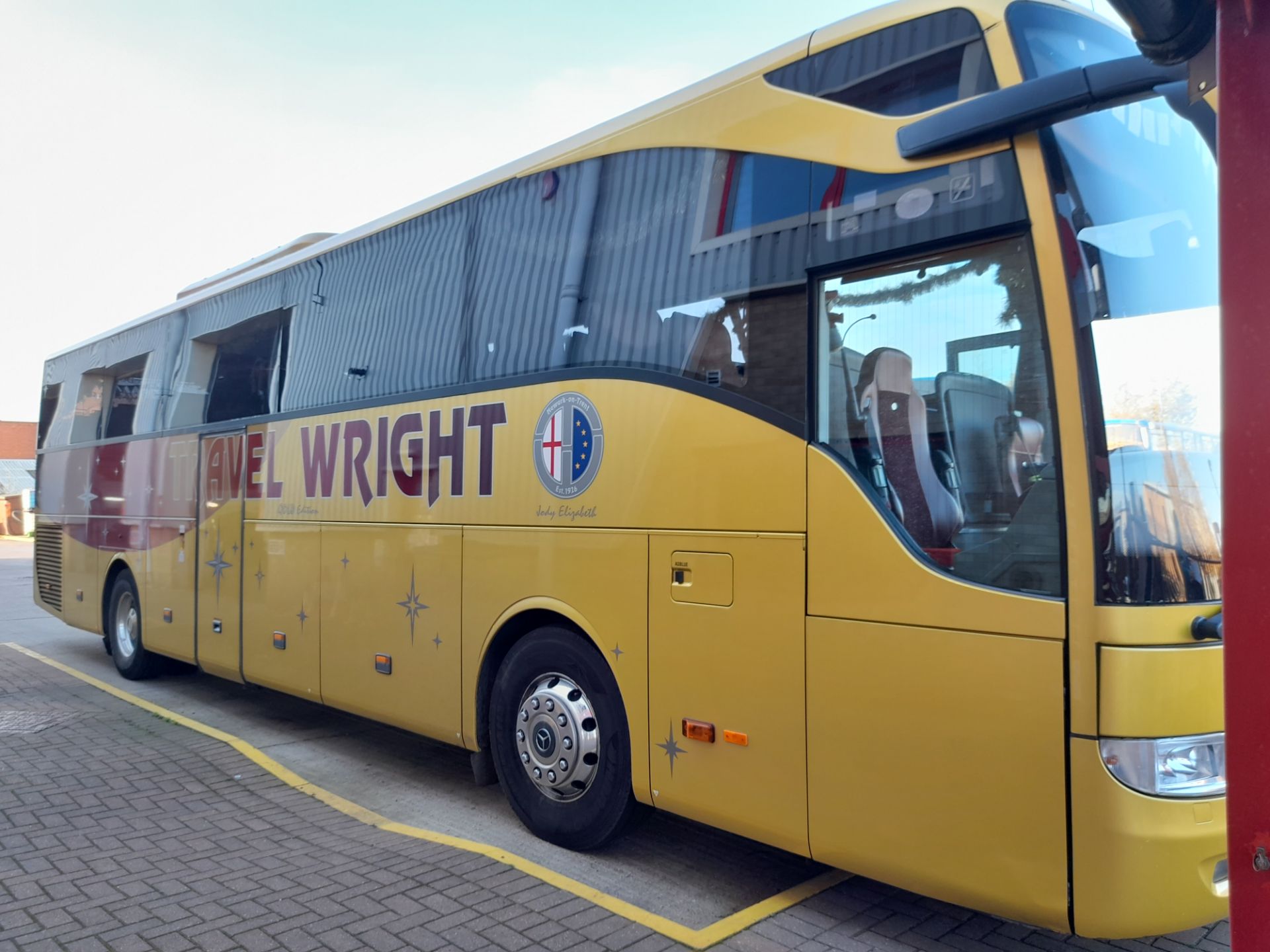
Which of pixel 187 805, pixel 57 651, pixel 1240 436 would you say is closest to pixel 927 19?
pixel 1240 436

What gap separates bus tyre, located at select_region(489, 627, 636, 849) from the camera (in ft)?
15.1

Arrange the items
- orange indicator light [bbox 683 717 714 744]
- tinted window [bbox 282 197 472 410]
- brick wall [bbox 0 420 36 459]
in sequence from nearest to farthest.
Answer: orange indicator light [bbox 683 717 714 744]
tinted window [bbox 282 197 472 410]
brick wall [bbox 0 420 36 459]

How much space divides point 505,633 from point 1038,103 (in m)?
3.61

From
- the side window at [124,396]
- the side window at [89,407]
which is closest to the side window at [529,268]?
the side window at [124,396]

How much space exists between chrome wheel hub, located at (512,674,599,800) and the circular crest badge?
1.00 metres

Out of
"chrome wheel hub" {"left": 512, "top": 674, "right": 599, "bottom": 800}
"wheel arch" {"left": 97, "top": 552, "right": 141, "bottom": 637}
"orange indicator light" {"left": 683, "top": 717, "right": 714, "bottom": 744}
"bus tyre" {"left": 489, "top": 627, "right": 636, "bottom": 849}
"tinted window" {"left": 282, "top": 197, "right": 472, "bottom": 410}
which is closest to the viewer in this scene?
"orange indicator light" {"left": 683, "top": 717, "right": 714, "bottom": 744}

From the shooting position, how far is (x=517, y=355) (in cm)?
523

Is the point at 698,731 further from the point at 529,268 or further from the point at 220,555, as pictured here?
the point at 220,555

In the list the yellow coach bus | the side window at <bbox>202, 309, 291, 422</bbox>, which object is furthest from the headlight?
the side window at <bbox>202, 309, 291, 422</bbox>

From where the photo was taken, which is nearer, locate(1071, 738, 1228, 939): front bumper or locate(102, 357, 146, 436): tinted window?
locate(1071, 738, 1228, 939): front bumper

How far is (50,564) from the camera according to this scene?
39.6 ft

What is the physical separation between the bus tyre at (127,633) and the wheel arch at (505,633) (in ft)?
19.2

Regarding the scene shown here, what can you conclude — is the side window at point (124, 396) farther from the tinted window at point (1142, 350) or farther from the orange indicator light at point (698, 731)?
the tinted window at point (1142, 350)

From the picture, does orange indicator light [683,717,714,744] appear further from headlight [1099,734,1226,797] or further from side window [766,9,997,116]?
side window [766,9,997,116]
